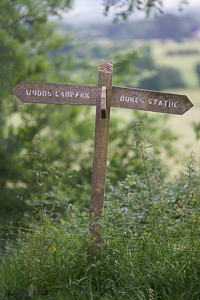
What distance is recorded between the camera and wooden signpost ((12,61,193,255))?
2.01 metres

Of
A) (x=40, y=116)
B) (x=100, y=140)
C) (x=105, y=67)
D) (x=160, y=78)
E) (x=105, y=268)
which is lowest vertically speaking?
(x=105, y=268)

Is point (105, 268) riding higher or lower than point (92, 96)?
lower

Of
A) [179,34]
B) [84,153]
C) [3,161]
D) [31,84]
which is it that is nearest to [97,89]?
[31,84]

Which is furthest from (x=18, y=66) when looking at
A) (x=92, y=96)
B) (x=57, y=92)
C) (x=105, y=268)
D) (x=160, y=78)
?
(x=105, y=268)

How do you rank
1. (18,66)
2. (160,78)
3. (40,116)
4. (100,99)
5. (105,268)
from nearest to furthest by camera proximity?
(105,268)
(100,99)
(18,66)
(40,116)
(160,78)

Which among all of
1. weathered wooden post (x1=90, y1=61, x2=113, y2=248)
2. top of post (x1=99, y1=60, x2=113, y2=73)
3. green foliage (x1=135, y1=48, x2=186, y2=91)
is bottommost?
weathered wooden post (x1=90, y1=61, x2=113, y2=248)

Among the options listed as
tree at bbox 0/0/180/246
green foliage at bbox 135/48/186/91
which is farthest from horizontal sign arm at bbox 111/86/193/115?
green foliage at bbox 135/48/186/91

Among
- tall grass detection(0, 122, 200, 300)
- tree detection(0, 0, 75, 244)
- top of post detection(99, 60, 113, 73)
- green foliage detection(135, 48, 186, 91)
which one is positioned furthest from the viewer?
green foliage detection(135, 48, 186, 91)

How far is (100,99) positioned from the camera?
2.00 m

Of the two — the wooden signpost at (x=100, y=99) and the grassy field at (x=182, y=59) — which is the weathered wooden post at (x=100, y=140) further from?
the grassy field at (x=182, y=59)

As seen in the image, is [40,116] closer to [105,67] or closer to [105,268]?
[105,67]

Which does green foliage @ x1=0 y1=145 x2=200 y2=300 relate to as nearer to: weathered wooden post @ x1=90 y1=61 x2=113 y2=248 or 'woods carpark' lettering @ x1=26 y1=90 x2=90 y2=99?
weathered wooden post @ x1=90 y1=61 x2=113 y2=248

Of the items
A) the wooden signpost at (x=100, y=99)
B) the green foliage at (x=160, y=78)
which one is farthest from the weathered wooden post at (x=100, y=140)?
the green foliage at (x=160, y=78)

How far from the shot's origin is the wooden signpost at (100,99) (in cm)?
201
